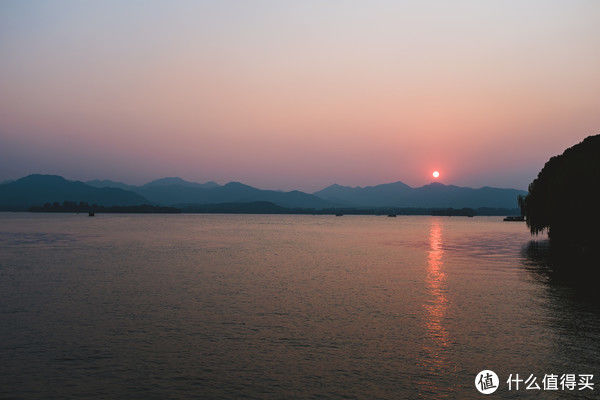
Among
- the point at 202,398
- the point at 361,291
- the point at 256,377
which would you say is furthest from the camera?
the point at 361,291

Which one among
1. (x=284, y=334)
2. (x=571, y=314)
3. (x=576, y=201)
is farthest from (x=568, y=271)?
(x=284, y=334)

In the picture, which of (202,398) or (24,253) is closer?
(202,398)

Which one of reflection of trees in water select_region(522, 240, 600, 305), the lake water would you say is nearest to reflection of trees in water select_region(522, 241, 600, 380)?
reflection of trees in water select_region(522, 240, 600, 305)

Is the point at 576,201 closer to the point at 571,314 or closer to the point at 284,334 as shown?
the point at 571,314

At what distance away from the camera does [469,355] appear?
24.3m

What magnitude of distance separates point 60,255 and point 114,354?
57136mm

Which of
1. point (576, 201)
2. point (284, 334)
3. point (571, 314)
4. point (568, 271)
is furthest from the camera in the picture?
point (576, 201)

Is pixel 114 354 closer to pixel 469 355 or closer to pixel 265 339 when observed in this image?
pixel 265 339

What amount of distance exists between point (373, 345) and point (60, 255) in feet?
205

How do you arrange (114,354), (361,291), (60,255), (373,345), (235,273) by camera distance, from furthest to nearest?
1. (60,255)
2. (235,273)
3. (361,291)
4. (373,345)
5. (114,354)

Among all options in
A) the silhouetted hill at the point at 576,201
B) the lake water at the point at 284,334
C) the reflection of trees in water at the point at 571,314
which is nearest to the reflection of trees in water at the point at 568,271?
the reflection of trees in water at the point at 571,314

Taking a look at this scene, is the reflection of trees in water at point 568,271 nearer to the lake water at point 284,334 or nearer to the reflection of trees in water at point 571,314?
the reflection of trees in water at point 571,314

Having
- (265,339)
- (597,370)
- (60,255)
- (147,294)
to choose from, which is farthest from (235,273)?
(597,370)

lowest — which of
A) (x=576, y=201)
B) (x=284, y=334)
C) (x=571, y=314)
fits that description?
(x=284, y=334)
